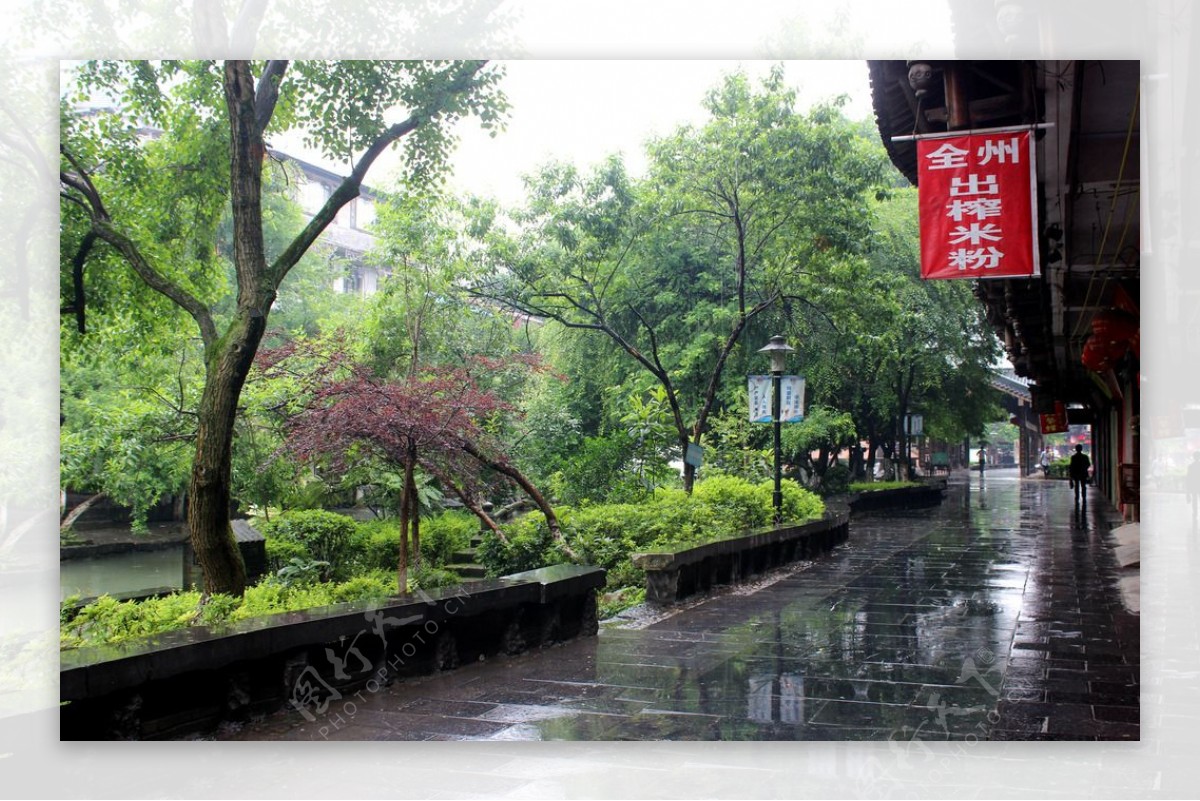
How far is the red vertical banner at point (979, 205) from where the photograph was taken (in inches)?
214

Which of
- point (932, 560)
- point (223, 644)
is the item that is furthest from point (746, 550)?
point (223, 644)

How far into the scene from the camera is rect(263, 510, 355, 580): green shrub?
26.2 feet

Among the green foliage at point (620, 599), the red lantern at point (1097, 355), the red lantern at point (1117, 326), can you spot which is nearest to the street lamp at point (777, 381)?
the green foliage at point (620, 599)

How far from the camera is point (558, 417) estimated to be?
9617mm

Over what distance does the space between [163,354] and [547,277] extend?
191 inches

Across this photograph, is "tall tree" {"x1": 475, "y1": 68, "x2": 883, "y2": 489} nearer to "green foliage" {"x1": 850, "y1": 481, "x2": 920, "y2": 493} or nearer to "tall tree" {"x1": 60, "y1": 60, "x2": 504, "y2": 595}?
"tall tree" {"x1": 60, "y1": 60, "x2": 504, "y2": 595}

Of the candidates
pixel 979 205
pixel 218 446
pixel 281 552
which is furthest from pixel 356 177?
pixel 979 205

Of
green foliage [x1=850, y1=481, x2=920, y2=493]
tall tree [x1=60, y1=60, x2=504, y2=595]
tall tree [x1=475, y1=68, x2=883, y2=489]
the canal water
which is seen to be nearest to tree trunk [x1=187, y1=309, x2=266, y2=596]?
tall tree [x1=60, y1=60, x2=504, y2=595]

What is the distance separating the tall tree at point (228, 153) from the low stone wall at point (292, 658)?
5.76 feet

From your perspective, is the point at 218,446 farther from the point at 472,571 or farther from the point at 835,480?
the point at 835,480

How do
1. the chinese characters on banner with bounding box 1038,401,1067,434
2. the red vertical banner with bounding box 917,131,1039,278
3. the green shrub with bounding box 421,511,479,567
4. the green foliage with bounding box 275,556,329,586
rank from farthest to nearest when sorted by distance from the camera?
the chinese characters on banner with bounding box 1038,401,1067,434
the green shrub with bounding box 421,511,479,567
the green foliage with bounding box 275,556,329,586
the red vertical banner with bounding box 917,131,1039,278

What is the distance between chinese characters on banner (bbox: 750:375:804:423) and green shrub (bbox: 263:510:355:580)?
5001 mm

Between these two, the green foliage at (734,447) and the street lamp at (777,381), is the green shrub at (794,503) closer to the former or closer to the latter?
the street lamp at (777,381)

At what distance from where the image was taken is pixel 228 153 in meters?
6.70
